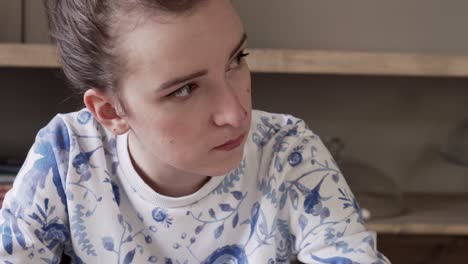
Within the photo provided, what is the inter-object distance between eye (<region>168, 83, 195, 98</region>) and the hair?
7 cm

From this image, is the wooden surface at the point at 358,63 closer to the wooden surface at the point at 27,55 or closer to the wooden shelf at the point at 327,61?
the wooden shelf at the point at 327,61

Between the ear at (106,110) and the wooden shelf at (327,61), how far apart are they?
55cm

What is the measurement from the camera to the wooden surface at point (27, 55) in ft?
4.62

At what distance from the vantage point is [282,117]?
1.03 m

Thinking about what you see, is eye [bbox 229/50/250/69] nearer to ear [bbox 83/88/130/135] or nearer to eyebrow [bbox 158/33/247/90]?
eyebrow [bbox 158/33/247/90]

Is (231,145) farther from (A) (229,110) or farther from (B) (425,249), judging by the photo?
(B) (425,249)

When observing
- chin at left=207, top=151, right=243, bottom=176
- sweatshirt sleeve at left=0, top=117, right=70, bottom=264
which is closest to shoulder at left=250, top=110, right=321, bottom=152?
chin at left=207, top=151, right=243, bottom=176

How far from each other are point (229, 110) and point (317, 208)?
0.73 ft

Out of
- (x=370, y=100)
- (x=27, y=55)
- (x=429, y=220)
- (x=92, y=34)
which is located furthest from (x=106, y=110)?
(x=370, y=100)

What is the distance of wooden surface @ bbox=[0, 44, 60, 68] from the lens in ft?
4.62

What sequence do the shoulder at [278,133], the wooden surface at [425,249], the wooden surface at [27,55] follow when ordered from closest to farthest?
the shoulder at [278,133], the wooden surface at [27,55], the wooden surface at [425,249]

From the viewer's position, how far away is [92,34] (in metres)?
0.83

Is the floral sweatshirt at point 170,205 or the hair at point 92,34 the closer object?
the hair at point 92,34

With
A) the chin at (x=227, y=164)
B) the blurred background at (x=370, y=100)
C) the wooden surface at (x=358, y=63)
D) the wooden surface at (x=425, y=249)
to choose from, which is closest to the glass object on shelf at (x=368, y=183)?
the blurred background at (x=370, y=100)
